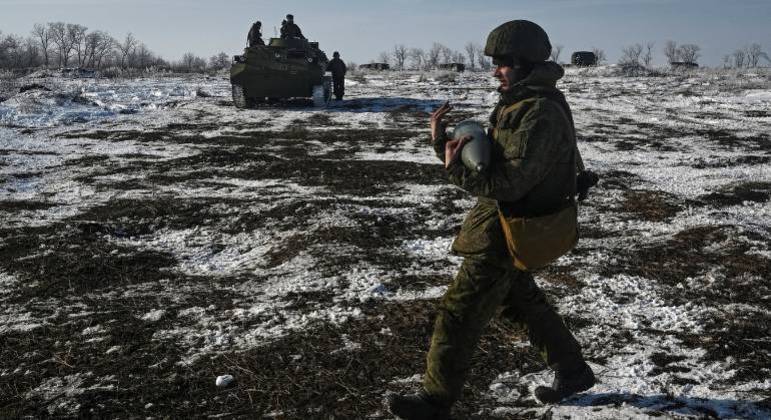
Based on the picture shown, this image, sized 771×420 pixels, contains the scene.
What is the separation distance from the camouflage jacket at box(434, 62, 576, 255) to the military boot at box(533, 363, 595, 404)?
Result: 0.75 metres

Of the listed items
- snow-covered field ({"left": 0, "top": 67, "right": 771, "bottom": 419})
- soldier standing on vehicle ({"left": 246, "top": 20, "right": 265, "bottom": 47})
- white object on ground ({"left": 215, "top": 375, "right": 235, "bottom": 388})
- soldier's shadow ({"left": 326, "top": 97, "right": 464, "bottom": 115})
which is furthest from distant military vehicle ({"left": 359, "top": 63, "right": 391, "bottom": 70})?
white object on ground ({"left": 215, "top": 375, "right": 235, "bottom": 388})

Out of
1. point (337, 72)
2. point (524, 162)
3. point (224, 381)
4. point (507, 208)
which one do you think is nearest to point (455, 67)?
point (337, 72)

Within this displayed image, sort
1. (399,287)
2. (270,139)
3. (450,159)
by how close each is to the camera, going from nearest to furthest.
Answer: (450,159)
(399,287)
(270,139)

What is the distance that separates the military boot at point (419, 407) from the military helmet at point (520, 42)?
151 cm

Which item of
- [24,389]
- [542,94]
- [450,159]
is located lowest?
[24,389]

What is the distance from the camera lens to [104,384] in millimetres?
3381

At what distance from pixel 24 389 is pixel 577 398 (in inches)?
112

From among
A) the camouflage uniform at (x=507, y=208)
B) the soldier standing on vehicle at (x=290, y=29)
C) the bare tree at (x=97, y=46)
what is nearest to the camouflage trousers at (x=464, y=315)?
the camouflage uniform at (x=507, y=208)

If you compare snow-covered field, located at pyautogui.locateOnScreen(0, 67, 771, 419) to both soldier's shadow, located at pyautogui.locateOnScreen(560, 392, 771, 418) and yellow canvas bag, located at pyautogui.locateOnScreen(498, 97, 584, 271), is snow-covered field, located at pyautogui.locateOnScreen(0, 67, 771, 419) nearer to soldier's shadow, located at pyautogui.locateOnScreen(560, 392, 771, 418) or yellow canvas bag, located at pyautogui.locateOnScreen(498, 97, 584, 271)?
soldier's shadow, located at pyautogui.locateOnScreen(560, 392, 771, 418)

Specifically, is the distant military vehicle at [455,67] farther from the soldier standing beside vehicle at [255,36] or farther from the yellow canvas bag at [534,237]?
the yellow canvas bag at [534,237]

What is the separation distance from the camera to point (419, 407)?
282cm

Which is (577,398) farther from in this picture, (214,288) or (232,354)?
(214,288)

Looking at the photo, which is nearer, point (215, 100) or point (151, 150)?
point (151, 150)

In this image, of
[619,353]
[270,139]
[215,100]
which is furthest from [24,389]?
[215,100]
